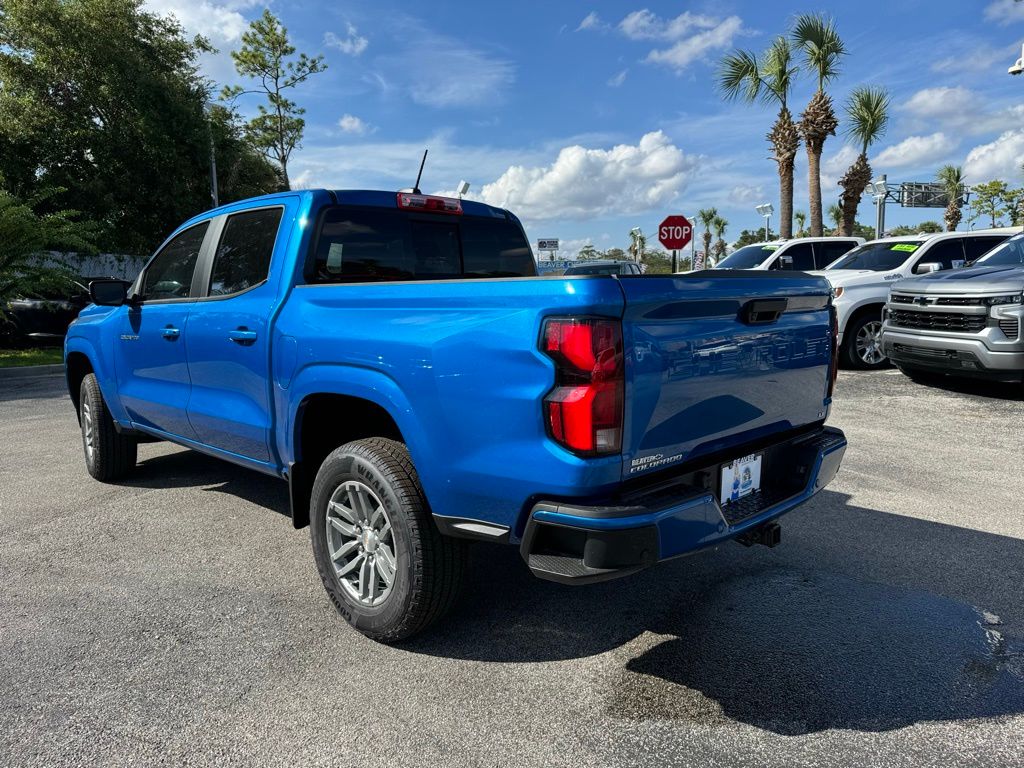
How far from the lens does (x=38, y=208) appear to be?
22.7 meters

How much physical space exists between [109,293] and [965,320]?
26.6 feet

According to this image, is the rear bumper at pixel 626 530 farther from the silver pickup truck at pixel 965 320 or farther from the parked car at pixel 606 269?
the silver pickup truck at pixel 965 320

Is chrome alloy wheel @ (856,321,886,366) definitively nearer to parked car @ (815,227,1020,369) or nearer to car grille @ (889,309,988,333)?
parked car @ (815,227,1020,369)

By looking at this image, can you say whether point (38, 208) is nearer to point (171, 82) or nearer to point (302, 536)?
point (171, 82)

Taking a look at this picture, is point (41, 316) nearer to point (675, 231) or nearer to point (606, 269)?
point (675, 231)

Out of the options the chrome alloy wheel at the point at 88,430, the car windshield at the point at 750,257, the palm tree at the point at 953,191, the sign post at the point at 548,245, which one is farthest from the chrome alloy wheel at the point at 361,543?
the palm tree at the point at 953,191

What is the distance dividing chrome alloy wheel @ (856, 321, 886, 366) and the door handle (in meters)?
9.48

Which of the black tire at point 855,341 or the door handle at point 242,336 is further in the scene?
the black tire at point 855,341

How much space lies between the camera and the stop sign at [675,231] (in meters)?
16.0

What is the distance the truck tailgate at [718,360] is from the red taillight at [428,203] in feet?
5.70

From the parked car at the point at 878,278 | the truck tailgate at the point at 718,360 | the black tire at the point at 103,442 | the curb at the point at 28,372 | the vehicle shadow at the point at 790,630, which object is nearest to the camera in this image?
the truck tailgate at the point at 718,360

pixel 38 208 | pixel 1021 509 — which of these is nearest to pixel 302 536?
pixel 1021 509

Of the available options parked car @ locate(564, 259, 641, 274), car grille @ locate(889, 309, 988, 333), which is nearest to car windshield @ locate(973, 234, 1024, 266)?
car grille @ locate(889, 309, 988, 333)

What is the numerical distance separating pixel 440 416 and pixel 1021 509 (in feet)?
13.3
